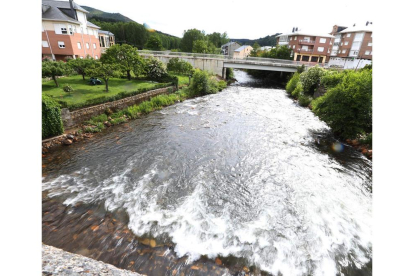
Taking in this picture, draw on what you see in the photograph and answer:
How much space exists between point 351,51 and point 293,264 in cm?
6252

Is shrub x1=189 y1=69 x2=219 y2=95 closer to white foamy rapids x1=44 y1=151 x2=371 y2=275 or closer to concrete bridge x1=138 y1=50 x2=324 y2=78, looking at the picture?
concrete bridge x1=138 y1=50 x2=324 y2=78

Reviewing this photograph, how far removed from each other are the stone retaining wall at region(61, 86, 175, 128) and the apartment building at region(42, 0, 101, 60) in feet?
53.4

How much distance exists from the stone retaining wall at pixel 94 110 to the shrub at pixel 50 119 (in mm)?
968

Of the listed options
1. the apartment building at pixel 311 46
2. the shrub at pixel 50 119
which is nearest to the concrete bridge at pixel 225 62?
the apartment building at pixel 311 46

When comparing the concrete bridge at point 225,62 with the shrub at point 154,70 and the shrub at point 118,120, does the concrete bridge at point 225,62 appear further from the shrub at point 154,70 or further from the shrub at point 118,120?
the shrub at point 118,120

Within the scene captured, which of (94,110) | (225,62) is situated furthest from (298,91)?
(94,110)

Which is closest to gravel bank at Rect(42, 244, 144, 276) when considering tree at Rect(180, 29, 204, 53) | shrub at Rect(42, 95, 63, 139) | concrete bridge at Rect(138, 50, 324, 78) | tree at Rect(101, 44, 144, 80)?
shrub at Rect(42, 95, 63, 139)

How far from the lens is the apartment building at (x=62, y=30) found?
23094 millimetres

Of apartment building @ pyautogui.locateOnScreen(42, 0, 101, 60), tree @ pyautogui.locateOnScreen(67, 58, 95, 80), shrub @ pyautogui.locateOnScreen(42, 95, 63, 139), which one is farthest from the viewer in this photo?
apartment building @ pyautogui.locateOnScreen(42, 0, 101, 60)

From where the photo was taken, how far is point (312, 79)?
69.5 ft

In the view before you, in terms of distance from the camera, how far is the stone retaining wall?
442 inches

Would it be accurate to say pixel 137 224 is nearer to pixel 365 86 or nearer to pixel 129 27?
pixel 365 86

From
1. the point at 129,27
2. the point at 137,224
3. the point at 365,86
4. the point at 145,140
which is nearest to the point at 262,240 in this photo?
the point at 137,224

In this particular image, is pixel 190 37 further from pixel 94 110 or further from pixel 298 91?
pixel 94 110
